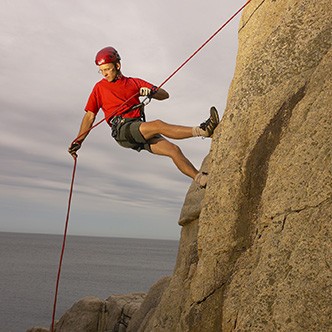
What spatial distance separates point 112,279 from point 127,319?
317ft

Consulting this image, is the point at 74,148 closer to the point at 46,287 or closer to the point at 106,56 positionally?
the point at 106,56

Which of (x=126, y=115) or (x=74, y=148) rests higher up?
(x=126, y=115)

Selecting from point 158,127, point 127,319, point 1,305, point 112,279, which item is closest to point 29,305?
point 1,305

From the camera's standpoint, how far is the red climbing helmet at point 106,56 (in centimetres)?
1140

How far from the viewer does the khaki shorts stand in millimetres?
11242

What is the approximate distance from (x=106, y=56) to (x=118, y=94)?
2.93ft

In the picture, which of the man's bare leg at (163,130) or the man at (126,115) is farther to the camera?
the man at (126,115)

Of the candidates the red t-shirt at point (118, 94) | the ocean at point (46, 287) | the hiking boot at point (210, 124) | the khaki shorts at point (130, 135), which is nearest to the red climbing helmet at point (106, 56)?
the red t-shirt at point (118, 94)

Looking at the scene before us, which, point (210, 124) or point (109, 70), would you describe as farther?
point (109, 70)

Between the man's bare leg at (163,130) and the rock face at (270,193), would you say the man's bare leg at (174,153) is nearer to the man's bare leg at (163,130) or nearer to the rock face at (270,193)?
the man's bare leg at (163,130)

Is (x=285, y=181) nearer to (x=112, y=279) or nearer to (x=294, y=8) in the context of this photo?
(x=294, y=8)

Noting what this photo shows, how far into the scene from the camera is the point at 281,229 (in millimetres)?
7145

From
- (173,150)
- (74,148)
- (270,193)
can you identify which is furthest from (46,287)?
(270,193)

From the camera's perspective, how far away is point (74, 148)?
481 inches
